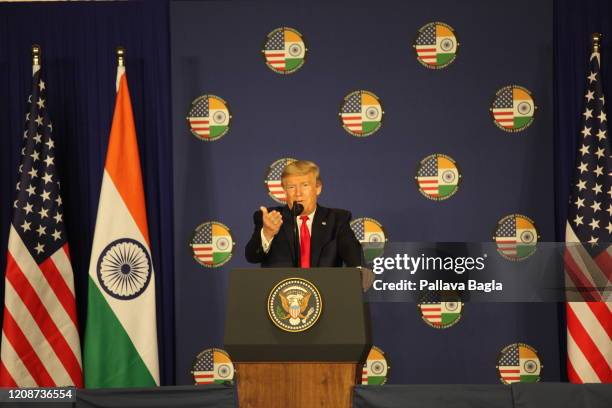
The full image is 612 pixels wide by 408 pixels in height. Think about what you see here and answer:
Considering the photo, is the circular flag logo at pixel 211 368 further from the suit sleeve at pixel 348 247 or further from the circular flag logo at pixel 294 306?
the circular flag logo at pixel 294 306

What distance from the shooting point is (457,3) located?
6.10 meters

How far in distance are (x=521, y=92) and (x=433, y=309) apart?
161 centimetres

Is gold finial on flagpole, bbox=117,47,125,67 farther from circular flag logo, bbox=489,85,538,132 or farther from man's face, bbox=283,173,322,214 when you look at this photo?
circular flag logo, bbox=489,85,538,132

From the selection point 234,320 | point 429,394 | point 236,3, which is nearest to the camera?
point 234,320

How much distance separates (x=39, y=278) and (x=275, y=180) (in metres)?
1.71

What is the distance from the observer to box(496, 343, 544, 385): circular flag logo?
19.5ft

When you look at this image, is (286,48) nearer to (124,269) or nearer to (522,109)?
(522,109)

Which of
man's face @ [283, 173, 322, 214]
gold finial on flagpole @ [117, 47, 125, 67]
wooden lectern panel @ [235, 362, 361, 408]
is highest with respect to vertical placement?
gold finial on flagpole @ [117, 47, 125, 67]

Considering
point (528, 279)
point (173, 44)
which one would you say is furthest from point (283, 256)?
point (173, 44)

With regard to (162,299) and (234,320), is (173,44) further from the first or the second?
(234,320)

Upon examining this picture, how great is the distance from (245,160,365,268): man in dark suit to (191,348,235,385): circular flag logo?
6.23ft

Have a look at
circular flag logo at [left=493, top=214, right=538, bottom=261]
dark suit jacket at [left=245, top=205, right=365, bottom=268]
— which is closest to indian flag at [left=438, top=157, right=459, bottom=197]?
circular flag logo at [left=493, top=214, right=538, bottom=261]

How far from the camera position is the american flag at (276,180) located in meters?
6.10

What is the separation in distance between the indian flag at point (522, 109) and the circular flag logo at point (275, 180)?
1571 millimetres
